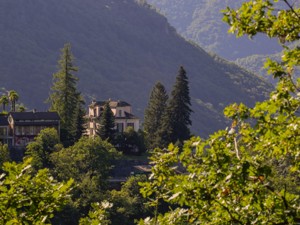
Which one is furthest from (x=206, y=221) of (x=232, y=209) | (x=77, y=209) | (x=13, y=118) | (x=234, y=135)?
(x=13, y=118)

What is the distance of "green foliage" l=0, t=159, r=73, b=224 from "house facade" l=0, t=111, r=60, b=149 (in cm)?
6808

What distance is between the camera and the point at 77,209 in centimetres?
6212

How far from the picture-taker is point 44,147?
7212cm

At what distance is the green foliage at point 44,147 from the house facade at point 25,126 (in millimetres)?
5574

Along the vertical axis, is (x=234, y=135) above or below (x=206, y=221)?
above

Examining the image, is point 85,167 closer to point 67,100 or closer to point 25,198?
point 67,100

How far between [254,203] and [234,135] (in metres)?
1.15

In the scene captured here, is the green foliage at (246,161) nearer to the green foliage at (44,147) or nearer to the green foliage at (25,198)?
the green foliage at (25,198)

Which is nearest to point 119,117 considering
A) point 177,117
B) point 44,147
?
point 177,117

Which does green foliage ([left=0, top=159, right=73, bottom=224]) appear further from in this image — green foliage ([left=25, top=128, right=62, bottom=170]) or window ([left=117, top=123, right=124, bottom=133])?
window ([left=117, top=123, right=124, bottom=133])

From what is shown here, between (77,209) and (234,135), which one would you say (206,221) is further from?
(77,209)

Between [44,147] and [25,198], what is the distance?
200ft

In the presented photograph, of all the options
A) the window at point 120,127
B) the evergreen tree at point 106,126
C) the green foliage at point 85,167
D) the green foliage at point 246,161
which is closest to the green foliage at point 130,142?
the evergreen tree at point 106,126

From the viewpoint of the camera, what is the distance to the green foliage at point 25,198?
11.5 metres
